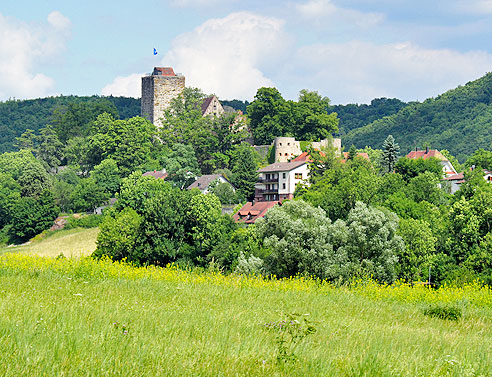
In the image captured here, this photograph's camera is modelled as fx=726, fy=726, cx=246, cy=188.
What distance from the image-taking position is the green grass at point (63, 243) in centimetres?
7562

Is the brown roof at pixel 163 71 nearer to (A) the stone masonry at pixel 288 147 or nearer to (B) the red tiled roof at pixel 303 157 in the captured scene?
(A) the stone masonry at pixel 288 147

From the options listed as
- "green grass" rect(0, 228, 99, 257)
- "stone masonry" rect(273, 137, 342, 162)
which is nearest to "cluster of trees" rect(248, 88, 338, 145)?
"stone masonry" rect(273, 137, 342, 162)

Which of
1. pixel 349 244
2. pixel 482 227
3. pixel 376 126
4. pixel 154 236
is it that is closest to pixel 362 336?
pixel 349 244

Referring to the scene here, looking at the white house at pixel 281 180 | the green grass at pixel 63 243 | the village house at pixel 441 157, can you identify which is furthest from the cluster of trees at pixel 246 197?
the village house at pixel 441 157

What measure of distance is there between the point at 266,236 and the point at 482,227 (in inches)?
691

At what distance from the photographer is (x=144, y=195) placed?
81438 mm

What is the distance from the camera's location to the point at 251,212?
248 feet

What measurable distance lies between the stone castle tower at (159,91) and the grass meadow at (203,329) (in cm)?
9562

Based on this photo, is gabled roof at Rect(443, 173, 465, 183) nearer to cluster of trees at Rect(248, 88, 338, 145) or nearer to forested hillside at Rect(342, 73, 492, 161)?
cluster of trees at Rect(248, 88, 338, 145)

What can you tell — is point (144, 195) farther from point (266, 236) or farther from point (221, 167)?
point (266, 236)

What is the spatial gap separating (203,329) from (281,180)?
2979 inches

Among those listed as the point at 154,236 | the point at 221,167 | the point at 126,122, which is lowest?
the point at 154,236

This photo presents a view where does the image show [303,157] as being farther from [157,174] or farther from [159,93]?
[159,93]

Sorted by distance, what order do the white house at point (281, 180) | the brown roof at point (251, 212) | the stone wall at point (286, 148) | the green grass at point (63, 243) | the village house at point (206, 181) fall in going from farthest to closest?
1. the stone wall at point (286, 148)
2. the village house at point (206, 181)
3. the white house at point (281, 180)
4. the green grass at point (63, 243)
5. the brown roof at point (251, 212)
